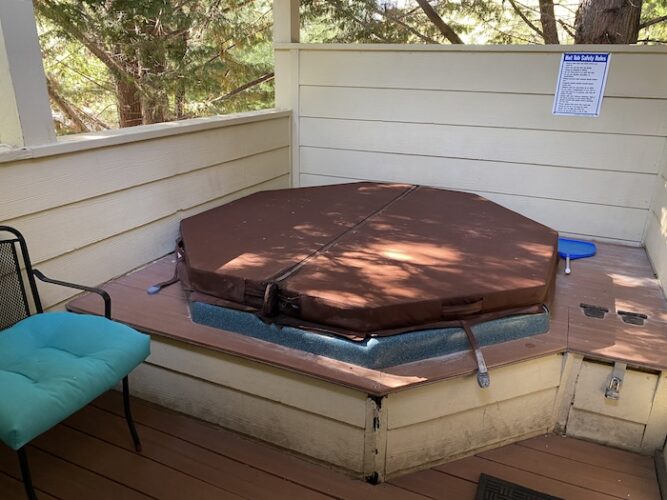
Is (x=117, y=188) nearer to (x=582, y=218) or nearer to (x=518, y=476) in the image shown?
(x=518, y=476)

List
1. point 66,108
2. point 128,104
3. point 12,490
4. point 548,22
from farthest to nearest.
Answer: point 66,108 → point 128,104 → point 548,22 → point 12,490

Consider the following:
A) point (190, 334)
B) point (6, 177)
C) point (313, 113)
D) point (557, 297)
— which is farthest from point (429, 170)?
point (6, 177)

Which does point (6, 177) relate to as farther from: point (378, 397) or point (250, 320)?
point (378, 397)

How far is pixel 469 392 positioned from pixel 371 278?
507 mm

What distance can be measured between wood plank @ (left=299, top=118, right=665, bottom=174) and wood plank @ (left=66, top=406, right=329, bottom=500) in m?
2.12

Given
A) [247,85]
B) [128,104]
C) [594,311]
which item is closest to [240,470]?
[594,311]

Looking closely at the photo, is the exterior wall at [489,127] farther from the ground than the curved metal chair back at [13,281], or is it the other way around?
the exterior wall at [489,127]

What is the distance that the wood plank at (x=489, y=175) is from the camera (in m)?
2.60

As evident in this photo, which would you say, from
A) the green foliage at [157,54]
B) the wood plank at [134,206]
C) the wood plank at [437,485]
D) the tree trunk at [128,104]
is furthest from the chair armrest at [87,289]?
the tree trunk at [128,104]

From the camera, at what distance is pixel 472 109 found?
9.19 feet

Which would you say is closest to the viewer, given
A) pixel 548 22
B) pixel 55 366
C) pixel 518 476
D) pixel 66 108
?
pixel 55 366

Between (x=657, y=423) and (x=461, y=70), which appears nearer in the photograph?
(x=657, y=423)

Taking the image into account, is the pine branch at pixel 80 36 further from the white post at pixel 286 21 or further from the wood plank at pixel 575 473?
the wood plank at pixel 575 473

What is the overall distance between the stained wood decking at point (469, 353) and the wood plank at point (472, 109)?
32.1 inches
